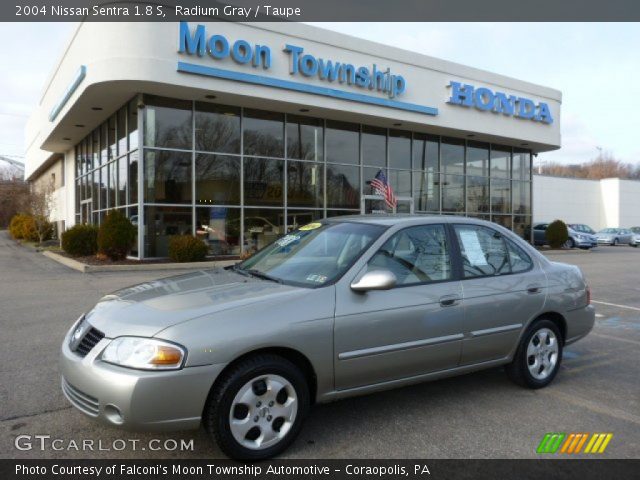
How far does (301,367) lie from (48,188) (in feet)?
92.3

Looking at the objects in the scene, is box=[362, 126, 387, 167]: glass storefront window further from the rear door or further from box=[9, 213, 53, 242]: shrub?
box=[9, 213, 53, 242]: shrub

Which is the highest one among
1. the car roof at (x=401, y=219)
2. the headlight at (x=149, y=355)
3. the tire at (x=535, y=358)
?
the car roof at (x=401, y=219)

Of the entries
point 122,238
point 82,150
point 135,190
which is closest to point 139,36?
point 135,190

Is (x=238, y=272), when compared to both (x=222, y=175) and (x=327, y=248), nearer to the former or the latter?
(x=327, y=248)

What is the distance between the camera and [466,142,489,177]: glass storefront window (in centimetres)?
2411

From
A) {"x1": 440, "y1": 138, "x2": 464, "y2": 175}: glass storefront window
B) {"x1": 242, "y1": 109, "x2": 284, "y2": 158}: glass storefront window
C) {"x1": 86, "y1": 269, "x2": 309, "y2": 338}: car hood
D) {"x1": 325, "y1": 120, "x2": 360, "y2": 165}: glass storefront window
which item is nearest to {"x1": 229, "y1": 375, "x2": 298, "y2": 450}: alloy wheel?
{"x1": 86, "y1": 269, "x2": 309, "y2": 338}: car hood

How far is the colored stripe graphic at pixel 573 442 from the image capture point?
3482mm

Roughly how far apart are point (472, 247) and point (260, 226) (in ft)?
45.8

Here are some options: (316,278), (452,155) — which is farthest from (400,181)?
(316,278)

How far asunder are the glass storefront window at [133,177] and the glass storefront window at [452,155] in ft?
44.5

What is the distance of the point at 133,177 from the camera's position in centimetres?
1638

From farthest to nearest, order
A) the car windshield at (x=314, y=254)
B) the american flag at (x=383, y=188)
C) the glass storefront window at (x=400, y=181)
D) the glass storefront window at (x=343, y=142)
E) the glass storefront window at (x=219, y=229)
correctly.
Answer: the glass storefront window at (x=400, y=181) → the american flag at (x=383, y=188) → the glass storefront window at (x=343, y=142) → the glass storefront window at (x=219, y=229) → the car windshield at (x=314, y=254)

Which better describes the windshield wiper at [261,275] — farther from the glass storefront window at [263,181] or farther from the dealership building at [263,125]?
the glass storefront window at [263,181]

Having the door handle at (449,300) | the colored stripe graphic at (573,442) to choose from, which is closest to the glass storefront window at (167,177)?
the door handle at (449,300)
